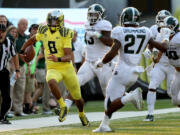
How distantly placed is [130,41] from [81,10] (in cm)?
892

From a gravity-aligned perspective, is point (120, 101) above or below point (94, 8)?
below

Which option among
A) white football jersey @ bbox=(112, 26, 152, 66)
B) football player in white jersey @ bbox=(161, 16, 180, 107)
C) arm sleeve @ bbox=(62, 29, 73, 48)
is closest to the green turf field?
football player in white jersey @ bbox=(161, 16, 180, 107)

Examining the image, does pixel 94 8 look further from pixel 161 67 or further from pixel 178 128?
pixel 178 128

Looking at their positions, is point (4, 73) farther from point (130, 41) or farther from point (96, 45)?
point (130, 41)

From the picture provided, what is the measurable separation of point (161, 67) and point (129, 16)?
2.26 meters

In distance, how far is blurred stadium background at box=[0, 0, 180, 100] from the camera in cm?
1672

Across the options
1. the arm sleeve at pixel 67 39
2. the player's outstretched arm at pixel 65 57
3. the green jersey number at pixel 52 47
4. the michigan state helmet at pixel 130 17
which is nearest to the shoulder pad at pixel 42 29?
the green jersey number at pixel 52 47

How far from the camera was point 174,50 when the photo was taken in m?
10.1

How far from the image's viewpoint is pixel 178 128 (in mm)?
8883

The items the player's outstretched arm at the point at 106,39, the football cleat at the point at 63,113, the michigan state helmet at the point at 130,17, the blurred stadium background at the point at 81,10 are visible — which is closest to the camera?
the michigan state helmet at the point at 130,17

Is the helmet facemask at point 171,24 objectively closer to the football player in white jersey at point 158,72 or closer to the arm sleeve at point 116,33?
the football player in white jersey at point 158,72

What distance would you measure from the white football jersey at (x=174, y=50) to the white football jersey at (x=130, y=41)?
60.4 inches

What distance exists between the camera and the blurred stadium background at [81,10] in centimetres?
1672

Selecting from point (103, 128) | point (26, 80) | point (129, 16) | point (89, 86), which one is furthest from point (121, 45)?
point (89, 86)
